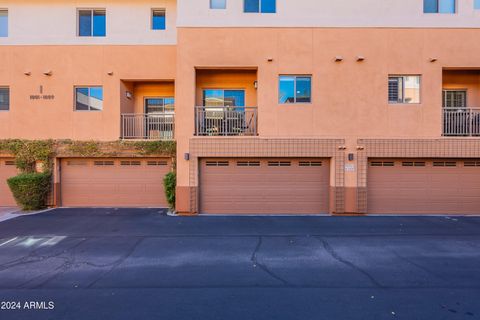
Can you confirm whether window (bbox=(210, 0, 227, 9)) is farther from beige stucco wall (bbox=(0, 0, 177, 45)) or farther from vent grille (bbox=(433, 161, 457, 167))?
vent grille (bbox=(433, 161, 457, 167))

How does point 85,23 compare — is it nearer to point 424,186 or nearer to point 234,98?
point 234,98

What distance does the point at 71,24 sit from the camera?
12180mm

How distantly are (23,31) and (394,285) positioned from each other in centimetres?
1697

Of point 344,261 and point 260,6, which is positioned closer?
point 344,261

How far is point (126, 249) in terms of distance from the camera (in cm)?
670

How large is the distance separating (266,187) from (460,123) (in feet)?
27.4

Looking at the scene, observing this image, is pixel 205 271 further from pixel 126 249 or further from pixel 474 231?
pixel 474 231

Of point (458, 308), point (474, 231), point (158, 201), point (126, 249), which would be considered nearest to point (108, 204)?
point (158, 201)

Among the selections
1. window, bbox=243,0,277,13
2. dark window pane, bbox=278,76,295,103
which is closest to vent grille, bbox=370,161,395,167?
dark window pane, bbox=278,76,295,103

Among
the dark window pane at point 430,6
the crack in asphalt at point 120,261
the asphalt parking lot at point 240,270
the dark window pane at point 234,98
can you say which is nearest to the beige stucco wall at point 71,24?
the dark window pane at point 234,98

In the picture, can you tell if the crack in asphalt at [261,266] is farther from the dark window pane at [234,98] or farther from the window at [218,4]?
the window at [218,4]

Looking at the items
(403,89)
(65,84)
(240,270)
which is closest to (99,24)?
(65,84)

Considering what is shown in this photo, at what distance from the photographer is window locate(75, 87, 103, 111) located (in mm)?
12188

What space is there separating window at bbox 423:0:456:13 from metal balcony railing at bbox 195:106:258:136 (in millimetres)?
8088
